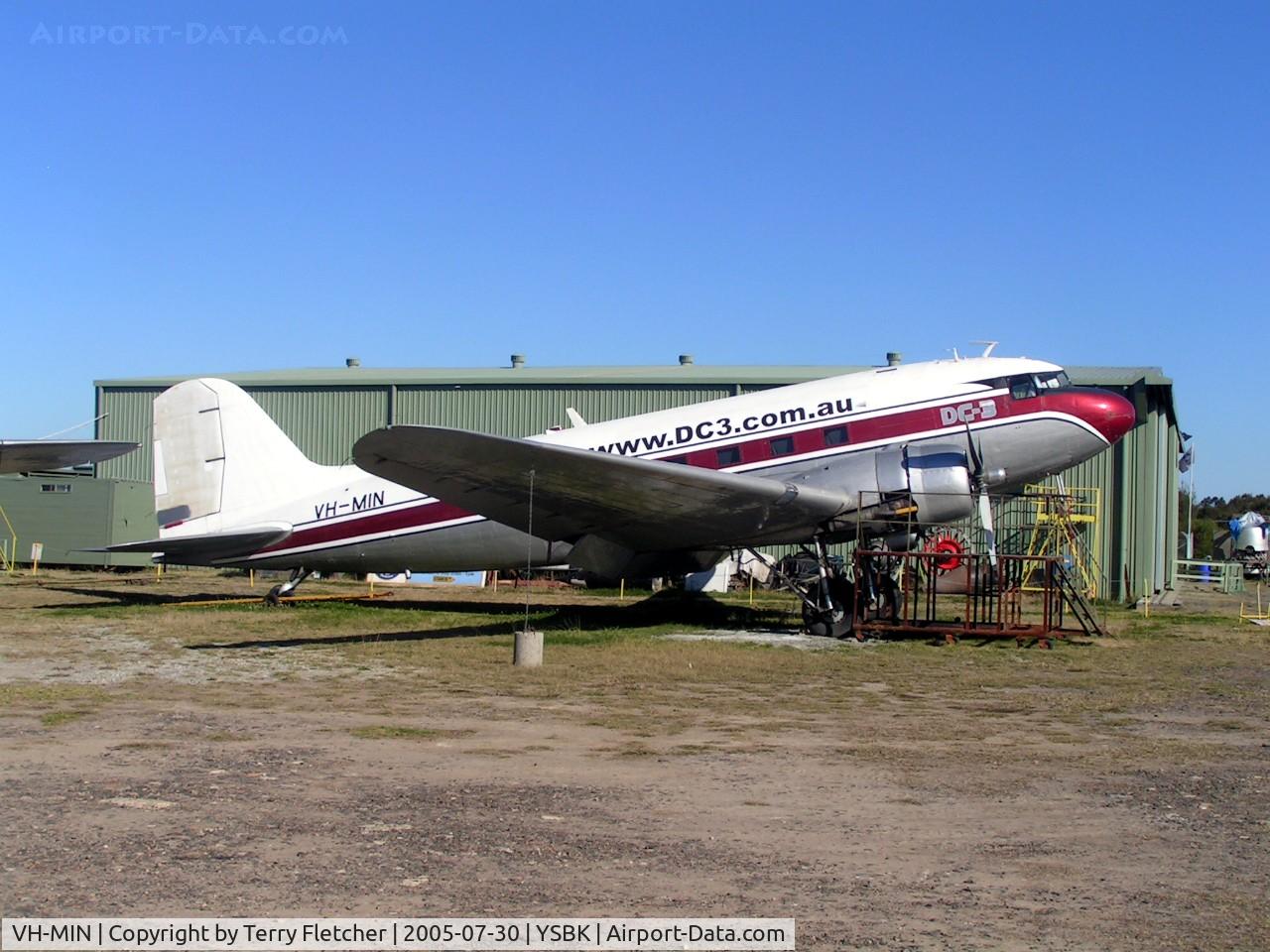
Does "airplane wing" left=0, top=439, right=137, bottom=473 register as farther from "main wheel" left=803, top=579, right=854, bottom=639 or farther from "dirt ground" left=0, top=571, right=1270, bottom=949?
"main wheel" left=803, top=579, right=854, bottom=639

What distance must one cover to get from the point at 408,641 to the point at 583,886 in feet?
39.6

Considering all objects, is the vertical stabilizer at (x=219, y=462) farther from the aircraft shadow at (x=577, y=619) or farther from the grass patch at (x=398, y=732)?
the grass patch at (x=398, y=732)

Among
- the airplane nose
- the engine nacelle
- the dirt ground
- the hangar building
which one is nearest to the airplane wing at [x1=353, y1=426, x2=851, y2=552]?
the engine nacelle

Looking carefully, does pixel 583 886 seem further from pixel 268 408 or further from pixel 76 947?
pixel 268 408

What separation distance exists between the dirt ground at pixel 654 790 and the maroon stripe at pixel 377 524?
16.3ft

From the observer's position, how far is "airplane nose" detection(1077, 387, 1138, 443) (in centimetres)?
1911

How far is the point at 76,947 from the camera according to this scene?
4.76 meters

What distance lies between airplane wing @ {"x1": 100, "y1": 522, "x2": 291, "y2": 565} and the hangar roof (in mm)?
20035

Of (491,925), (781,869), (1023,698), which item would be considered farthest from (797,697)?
(491,925)

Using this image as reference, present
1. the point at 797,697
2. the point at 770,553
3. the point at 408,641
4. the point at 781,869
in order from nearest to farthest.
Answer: the point at 781,869 → the point at 797,697 → the point at 408,641 → the point at 770,553

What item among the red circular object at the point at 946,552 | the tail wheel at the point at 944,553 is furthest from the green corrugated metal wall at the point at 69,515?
the red circular object at the point at 946,552

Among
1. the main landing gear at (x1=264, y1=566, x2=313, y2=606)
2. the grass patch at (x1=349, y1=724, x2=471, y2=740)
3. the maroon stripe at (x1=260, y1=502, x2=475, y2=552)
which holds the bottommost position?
the grass patch at (x1=349, y1=724, x2=471, y2=740)

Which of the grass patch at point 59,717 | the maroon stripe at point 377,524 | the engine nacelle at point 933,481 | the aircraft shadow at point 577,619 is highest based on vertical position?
the engine nacelle at point 933,481

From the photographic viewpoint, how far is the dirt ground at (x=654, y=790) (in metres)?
5.45
